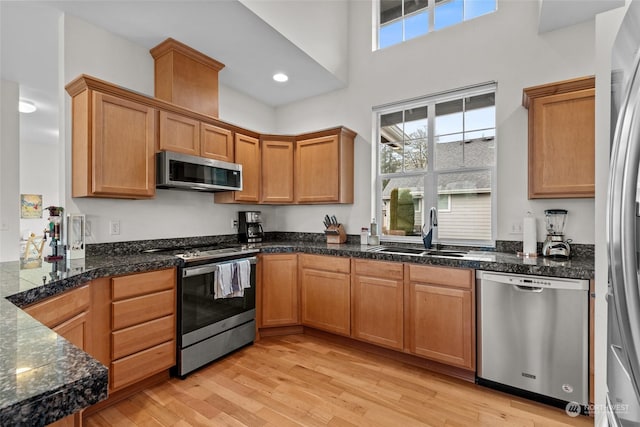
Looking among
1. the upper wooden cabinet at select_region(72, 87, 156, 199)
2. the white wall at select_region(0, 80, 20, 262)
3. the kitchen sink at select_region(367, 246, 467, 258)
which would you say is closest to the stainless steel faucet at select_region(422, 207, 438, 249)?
the kitchen sink at select_region(367, 246, 467, 258)

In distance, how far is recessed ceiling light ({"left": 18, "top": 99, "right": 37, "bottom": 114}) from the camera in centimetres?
403

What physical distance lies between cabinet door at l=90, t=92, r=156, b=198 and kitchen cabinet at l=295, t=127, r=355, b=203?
1.64 meters

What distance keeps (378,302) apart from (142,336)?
6.24 feet

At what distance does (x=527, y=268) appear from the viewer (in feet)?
6.70

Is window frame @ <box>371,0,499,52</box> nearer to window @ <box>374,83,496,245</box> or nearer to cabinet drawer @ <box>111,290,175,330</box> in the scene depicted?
window @ <box>374,83,496,245</box>

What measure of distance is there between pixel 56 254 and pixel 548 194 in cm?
378

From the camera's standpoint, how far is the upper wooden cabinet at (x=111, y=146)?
7.14ft

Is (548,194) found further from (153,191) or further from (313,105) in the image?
(153,191)

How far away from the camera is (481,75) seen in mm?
2883

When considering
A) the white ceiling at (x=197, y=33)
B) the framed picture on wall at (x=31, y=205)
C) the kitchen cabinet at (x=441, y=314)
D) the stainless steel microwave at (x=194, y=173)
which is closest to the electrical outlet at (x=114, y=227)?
the stainless steel microwave at (x=194, y=173)

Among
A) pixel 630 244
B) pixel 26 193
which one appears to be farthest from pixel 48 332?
pixel 26 193

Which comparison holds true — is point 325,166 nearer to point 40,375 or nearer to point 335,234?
point 335,234

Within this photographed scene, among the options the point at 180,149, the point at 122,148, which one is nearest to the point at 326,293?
the point at 180,149

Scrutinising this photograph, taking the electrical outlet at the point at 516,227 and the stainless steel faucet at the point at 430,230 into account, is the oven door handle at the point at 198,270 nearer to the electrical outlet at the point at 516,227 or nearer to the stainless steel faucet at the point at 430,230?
the stainless steel faucet at the point at 430,230
